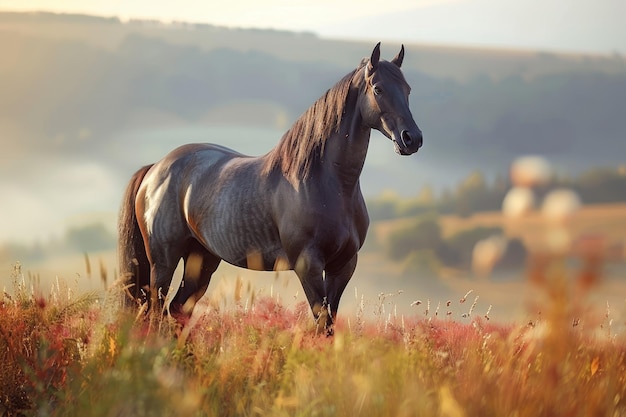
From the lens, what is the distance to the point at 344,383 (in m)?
3.25

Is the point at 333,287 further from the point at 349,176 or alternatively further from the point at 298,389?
the point at 298,389

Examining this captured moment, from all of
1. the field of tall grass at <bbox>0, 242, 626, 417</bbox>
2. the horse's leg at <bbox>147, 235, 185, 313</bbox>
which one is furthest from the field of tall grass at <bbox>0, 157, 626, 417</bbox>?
the horse's leg at <bbox>147, 235, 185, 313</bbox>

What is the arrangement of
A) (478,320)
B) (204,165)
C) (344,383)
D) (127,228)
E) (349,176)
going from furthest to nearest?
1. (127,228)
2. (204,165)
3. (349,176)
4. (478,320)
5. (344,383)

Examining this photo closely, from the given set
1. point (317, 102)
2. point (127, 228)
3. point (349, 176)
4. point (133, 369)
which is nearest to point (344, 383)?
point (133, 369)

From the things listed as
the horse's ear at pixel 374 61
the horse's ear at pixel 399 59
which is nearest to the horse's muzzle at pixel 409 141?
the horse's ear at pixel 374 61

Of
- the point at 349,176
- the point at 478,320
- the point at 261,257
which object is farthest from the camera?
the point at 261,257

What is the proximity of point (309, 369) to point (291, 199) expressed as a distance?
2.33 m

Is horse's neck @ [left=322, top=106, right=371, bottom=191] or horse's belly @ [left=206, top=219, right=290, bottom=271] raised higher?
horse's neck @ [left=322, top=106, right=371, bottom=191]

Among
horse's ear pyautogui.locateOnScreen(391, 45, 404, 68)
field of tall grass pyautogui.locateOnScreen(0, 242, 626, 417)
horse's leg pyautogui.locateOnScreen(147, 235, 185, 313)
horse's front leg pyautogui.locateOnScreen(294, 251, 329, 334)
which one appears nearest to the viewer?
field of tall grass pyautogui.locateOnScreen(0, 242, 626, 417)

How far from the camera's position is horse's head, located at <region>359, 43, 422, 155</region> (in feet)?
17.4

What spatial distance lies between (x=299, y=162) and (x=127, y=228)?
2500 mm

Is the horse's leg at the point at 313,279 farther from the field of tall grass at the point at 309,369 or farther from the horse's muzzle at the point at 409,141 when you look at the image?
the horse's muzzle at the point at 409,141

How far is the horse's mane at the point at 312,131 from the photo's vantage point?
5.70m

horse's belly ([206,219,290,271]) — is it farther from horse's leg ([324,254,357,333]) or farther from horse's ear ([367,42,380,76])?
horse's ear ([367,42,380,76])
